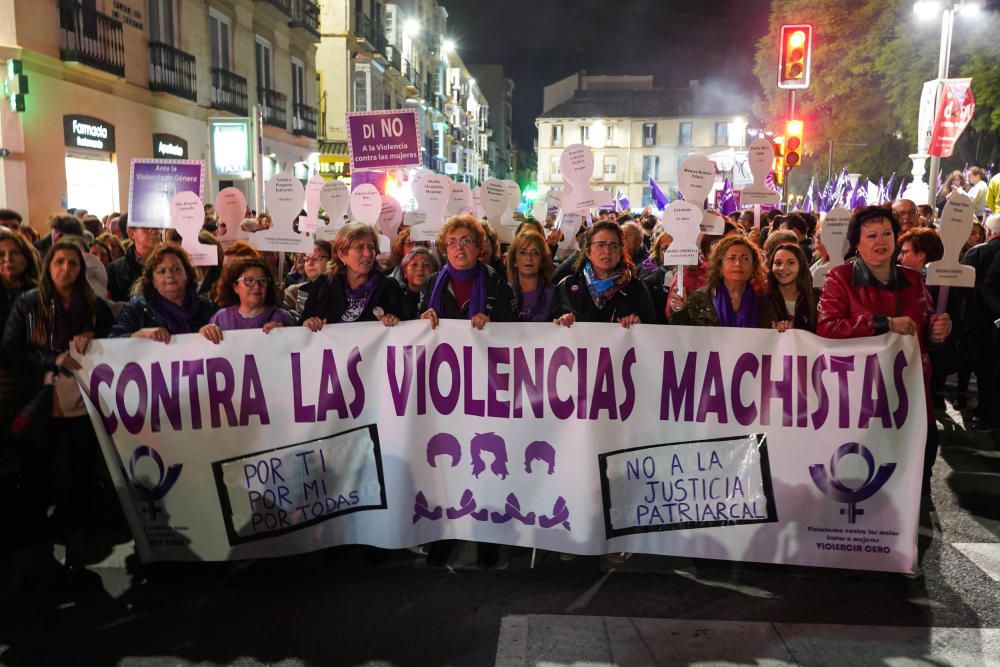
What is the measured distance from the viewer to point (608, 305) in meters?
4.88

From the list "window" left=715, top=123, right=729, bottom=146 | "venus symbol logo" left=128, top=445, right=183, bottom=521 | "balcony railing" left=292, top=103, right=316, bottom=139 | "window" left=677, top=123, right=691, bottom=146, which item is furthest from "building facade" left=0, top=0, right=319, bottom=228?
"window" left=715, top=123, right=729, bottom=146

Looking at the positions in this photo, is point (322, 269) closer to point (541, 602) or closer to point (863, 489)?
point (541, 602)

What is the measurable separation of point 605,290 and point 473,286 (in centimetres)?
80

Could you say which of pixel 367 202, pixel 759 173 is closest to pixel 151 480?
pixel 367 202

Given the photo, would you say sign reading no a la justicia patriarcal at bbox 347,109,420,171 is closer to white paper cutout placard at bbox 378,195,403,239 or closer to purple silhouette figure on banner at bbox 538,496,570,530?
white paper cutout placard at bbox 378,195,403,239

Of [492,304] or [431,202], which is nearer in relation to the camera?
[492,304]

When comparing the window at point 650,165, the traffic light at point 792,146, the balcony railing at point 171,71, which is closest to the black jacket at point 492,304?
the traffic light at point 792,146

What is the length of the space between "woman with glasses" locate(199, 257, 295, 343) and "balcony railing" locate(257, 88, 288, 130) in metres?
20.2

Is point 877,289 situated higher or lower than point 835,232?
lower

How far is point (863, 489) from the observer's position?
4.39m

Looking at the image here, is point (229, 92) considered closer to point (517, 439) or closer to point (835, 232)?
point (835, 232)

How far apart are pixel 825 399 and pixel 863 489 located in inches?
19.3

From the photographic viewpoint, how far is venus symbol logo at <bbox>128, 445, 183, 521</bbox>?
458 cm

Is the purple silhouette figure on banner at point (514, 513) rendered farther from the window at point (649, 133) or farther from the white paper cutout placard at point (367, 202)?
the window at point (649, 133)
